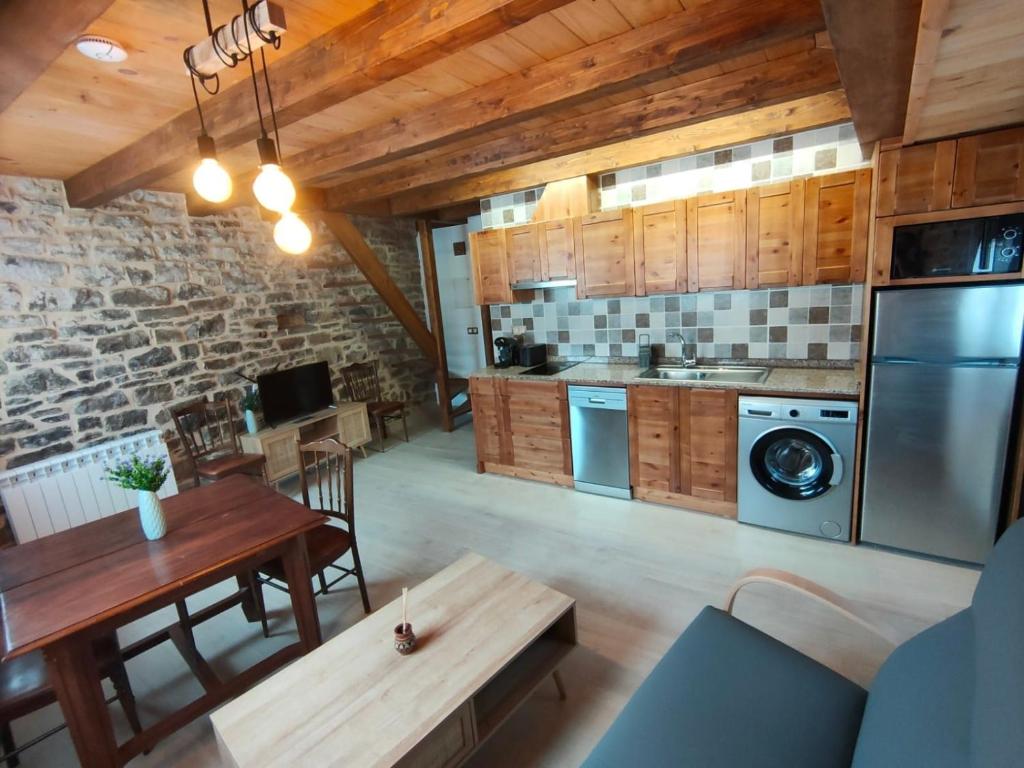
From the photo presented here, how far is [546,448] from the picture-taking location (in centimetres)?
378

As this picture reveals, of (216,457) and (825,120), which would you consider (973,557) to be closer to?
(825,120)

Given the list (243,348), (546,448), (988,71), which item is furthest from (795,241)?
(243,348)

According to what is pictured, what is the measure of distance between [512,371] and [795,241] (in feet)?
7.24

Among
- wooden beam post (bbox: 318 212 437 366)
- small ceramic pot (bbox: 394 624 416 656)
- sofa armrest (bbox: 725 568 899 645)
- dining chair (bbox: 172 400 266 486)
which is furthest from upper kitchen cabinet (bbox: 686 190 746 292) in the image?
dining chair (bbox: 172 400 266 486)

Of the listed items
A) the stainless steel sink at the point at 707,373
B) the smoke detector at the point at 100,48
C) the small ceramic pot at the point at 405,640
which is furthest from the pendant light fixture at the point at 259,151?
the stainless steel sink at the point at 707,373

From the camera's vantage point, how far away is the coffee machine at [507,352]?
14.1 feet

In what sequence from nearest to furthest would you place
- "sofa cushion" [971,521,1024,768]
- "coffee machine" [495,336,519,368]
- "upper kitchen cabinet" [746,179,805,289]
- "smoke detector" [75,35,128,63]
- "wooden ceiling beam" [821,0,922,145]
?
1. "sofa cushion" [971,521,1024,768]
2. "wooden ceiling beam" [821,0,922,145]
3. "smoke detector" [75,35,128,63]
4. "upper kitchen cabinet" [746,179,805,289]
5. "coffee machine" [495,336,519,368]

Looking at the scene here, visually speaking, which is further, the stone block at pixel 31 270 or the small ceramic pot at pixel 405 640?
the stone block at pixel 31 270

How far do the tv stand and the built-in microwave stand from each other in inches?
165

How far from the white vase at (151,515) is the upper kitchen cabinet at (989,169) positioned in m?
3.74

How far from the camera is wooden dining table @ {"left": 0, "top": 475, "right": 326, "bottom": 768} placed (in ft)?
4.91

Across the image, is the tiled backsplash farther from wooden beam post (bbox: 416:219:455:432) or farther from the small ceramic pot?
the small ceramic pot

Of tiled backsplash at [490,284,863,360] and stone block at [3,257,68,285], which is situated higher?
stone block at [3,257,68,285]

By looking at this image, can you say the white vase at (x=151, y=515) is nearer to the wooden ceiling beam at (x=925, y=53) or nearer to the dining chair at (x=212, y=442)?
the dining chair at (x=212, y=442)
